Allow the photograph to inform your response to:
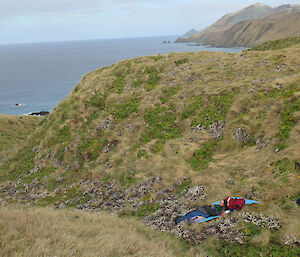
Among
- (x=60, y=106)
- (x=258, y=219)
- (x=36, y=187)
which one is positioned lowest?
(x=36, y=187)

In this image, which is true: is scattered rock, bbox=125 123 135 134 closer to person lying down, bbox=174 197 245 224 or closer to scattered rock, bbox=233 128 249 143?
scattered rock, bbox=233 128 249 143

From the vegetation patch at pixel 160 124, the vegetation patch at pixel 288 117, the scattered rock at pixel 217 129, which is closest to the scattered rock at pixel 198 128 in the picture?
the scattered rock at pixel 217 129

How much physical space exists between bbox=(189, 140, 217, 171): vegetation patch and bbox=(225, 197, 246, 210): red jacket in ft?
16.6

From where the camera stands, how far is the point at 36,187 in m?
21.2

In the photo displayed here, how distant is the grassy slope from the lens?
3981 centimetres

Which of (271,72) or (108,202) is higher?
(271,72)

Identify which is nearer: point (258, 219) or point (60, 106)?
point (258, 219)

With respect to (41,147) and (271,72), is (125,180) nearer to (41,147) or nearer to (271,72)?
(41,147)

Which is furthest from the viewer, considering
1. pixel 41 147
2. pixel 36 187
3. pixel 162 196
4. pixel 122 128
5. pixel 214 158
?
pixel 41 147

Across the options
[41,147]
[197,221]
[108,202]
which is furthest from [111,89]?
[197,221]

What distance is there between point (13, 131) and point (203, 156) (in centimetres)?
4437

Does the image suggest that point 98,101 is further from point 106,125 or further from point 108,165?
point 108,165

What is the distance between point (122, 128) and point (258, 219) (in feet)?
54.3

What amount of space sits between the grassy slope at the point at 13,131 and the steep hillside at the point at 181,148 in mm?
13620
